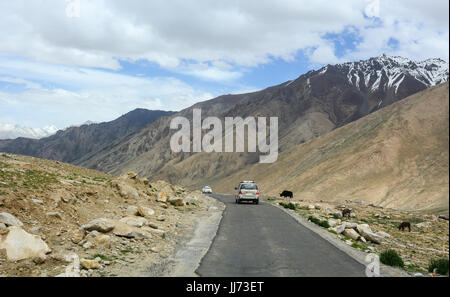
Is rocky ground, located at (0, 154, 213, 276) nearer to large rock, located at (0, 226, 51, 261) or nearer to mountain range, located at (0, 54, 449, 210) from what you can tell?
large rock, located at (0, 226, 51, 261)

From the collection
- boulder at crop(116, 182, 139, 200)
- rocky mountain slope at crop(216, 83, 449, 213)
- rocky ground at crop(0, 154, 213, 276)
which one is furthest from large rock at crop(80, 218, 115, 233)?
rocky mountain slope at crop(216, 83, 449, 213)

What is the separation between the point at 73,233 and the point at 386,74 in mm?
182213

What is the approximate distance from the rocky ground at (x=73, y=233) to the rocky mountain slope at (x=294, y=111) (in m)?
96.9

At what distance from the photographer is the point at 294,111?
138 metres

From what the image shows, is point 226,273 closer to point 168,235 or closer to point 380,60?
point 168,235

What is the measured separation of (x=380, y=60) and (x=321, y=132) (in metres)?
98.8

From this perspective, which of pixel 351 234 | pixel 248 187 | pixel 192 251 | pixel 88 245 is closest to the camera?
pixel 88 245

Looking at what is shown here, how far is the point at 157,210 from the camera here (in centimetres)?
1984

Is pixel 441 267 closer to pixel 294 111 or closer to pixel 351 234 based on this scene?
pixel 351 234

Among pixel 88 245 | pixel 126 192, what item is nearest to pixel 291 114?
pixel 126 192

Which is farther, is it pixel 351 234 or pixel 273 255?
pixel 351 234

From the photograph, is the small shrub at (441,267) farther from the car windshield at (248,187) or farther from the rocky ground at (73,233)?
the car windshield at (248,187)

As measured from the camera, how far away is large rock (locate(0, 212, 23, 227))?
1034 centimetres
